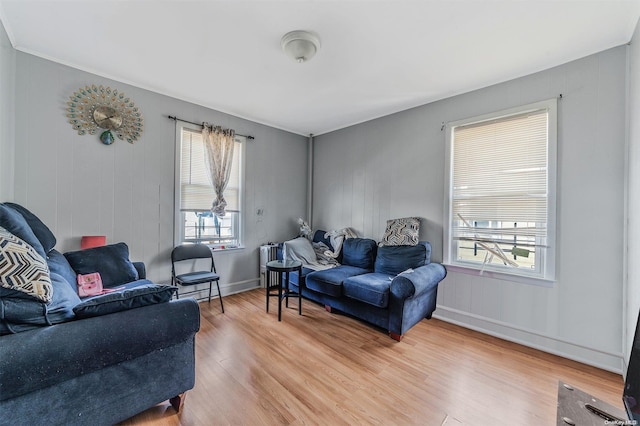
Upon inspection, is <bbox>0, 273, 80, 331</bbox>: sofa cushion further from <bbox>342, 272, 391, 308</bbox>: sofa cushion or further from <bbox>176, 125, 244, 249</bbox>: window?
Answer: <bbox>342, 272, 391, 308</bbox>: sofa cushion

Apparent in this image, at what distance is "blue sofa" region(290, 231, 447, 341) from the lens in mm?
2535

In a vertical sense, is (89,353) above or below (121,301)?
below

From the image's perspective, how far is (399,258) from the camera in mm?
3143

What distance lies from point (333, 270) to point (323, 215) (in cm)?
147

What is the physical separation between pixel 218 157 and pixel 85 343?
2.79 meters

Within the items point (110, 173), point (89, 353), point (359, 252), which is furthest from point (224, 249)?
point (89, 353)

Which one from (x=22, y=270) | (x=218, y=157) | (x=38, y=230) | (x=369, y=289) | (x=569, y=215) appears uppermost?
(x=218, y=157)

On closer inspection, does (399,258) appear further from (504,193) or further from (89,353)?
(89,353)

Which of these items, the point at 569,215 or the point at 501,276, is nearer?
the point at 569,215

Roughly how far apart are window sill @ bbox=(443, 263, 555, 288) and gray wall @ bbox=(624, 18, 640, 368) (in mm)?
513

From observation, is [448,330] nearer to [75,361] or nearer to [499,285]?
[499,285]

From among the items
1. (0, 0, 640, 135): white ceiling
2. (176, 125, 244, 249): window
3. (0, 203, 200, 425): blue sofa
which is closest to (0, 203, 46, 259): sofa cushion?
(0, 203, 200, 425): blue sofa

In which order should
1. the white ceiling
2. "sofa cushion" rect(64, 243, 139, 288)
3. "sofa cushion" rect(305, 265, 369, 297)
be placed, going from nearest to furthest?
the white ceiling, "sofa cushion" rect(64, 243, 139, 288), "sofa cushion" rect(305, 265, 369, 297)

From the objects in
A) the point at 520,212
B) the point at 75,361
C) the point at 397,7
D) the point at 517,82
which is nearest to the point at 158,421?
the point at 75,361
